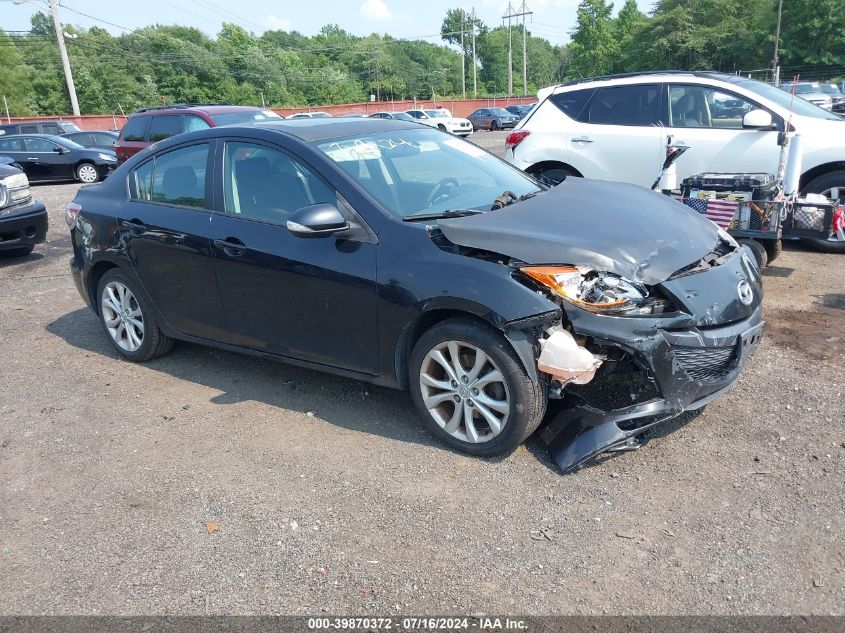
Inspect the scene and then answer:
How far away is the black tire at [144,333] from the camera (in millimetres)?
5098

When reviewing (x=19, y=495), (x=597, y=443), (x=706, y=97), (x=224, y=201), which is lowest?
(x=19, y=495)

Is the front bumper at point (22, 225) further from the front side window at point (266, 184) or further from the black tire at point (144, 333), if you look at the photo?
the front side window at point (266, 184)

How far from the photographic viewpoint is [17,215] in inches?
334

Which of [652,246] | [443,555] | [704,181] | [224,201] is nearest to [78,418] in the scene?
[224,201]

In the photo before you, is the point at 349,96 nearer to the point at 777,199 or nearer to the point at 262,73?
the point at 262,73

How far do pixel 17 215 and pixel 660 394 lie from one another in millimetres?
8122

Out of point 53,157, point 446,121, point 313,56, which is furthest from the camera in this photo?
point 313,56

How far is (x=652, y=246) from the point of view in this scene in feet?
11.9

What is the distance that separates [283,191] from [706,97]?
528 centimetres

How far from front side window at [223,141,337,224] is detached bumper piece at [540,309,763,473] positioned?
72.7 inches

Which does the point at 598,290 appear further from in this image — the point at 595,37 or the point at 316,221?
the point at 595,37

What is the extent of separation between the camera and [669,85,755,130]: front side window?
7.32 meters

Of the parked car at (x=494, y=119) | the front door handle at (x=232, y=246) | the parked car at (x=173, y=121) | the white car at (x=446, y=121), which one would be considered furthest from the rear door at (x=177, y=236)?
the parked car at (x=494, y=119)

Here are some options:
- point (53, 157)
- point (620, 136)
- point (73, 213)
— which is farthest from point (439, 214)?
point (53, 157)
